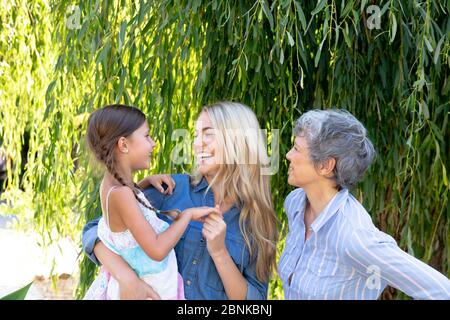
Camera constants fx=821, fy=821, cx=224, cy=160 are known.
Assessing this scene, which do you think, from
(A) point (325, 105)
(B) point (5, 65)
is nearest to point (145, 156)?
(A) point (325, 105)

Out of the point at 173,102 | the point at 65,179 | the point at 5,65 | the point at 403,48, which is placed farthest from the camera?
the point at 5,65

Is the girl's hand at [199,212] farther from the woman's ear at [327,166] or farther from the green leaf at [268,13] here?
the green leaf at [268,13]

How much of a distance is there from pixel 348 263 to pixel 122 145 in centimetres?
59

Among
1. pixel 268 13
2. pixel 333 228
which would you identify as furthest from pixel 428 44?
pixel 333 228

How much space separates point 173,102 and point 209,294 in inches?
42.3

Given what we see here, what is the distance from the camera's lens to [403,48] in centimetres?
240

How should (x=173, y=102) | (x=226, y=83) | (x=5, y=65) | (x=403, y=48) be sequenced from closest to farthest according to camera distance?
(x=403, y=48)
(x=226, y=83)
(x=173, y=102)
(x=5, y=65)

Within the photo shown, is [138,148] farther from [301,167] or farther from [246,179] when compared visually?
[301,167]

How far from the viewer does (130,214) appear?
1.81 m

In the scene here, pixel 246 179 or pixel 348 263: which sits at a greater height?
pixel 246 179

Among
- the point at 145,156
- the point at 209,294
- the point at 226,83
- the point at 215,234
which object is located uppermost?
the point at 226,83

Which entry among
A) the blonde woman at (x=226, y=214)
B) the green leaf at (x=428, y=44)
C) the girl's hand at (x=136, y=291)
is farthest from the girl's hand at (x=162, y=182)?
the green leaf at (x=428, y=44)

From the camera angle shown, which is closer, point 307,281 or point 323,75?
point 307,281
